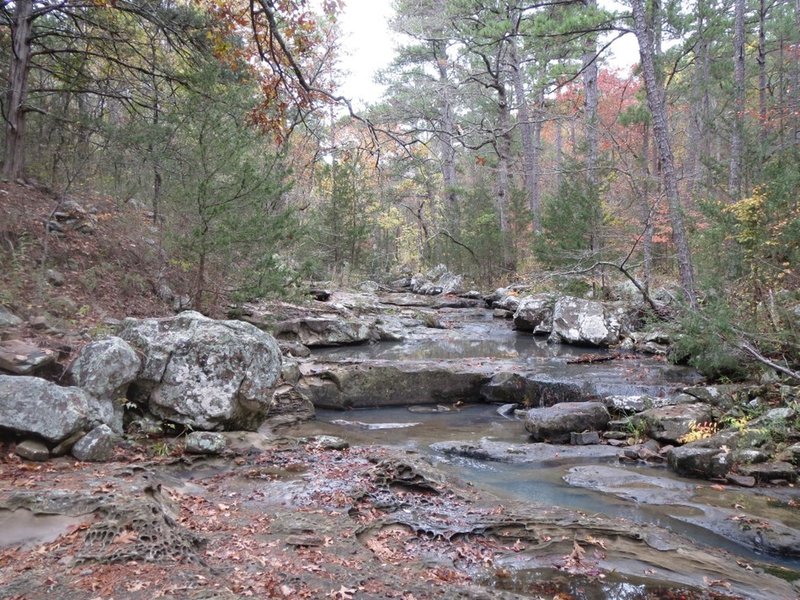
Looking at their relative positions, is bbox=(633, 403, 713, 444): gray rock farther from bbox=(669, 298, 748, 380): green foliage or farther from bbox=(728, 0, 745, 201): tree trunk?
bbox=(728, 0, 745, 201): tree trunk

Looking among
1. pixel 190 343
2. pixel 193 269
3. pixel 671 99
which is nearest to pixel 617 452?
pixel 190 343

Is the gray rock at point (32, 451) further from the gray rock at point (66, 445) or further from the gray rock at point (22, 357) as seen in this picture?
the gray rock at point (22, 357)

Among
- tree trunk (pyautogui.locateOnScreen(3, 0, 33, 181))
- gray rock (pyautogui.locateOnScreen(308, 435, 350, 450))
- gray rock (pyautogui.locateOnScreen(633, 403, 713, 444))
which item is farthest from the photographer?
tree trunk (pyautogui.locateOnScreen(3, 0, 33, 181))

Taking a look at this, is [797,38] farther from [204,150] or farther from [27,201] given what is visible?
[27,201]

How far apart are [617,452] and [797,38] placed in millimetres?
16716

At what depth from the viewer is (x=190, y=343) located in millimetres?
6465

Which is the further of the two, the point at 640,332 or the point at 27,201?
the point at 640,332

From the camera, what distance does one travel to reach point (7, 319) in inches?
245

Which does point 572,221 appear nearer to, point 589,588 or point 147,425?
point 147,425

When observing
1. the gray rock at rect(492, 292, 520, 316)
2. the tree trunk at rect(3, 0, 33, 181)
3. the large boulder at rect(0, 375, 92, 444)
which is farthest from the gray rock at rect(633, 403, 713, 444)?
the tree trunk at rect(3, 0, 33, 181)

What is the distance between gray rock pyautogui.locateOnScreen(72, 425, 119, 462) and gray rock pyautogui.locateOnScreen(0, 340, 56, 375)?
2.93 ft

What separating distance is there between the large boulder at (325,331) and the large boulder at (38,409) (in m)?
8.43

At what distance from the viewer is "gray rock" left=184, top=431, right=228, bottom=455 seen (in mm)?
5828

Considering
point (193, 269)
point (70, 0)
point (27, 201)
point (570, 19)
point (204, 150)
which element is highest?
point (570, 19)
